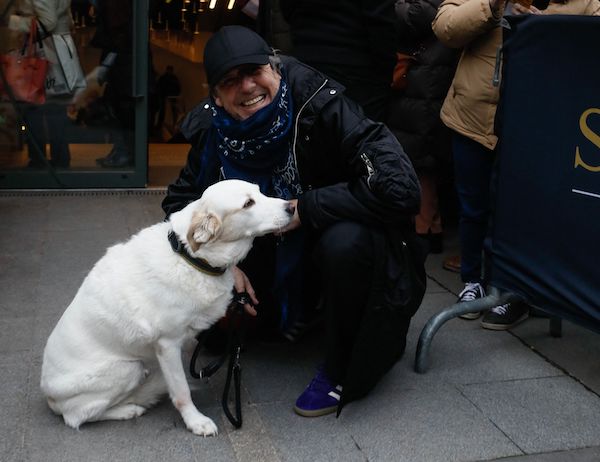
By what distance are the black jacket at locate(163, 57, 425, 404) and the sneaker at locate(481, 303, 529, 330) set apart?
3.04ft

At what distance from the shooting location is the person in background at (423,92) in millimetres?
4465

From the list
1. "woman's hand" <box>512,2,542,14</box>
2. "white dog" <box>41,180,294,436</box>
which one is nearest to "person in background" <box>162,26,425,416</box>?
"white dog" <box>41,180,294,436</box>

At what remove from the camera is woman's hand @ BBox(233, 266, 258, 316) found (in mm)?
3068

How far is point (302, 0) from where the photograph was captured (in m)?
4.02

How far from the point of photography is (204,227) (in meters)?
2.57

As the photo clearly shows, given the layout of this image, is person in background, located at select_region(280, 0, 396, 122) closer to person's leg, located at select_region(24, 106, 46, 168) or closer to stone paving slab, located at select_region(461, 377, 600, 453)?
stone paving slab, located at select_region(461, 377, 600, 453)

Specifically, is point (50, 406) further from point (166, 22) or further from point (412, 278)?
point (166, 22)

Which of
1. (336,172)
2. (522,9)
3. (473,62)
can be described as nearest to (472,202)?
(473,62)

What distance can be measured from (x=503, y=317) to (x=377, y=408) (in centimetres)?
113

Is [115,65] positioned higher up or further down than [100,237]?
higher up

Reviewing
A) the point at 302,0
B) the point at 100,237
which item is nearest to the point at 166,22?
the point at 100,237

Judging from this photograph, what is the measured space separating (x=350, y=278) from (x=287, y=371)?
73 centimetres

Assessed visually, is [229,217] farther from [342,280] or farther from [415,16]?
[415,16]

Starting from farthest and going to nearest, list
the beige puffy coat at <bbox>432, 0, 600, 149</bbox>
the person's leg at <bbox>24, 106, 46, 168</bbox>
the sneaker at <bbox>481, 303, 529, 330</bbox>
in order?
the person's leg at <bbox>24, 106, 46, 168</bbox> → the sneaker at <bbox>481, 303, 529, 330</bbox> → the beige puffy coat at <bbox>432, 0, 600, 149</bbox>
